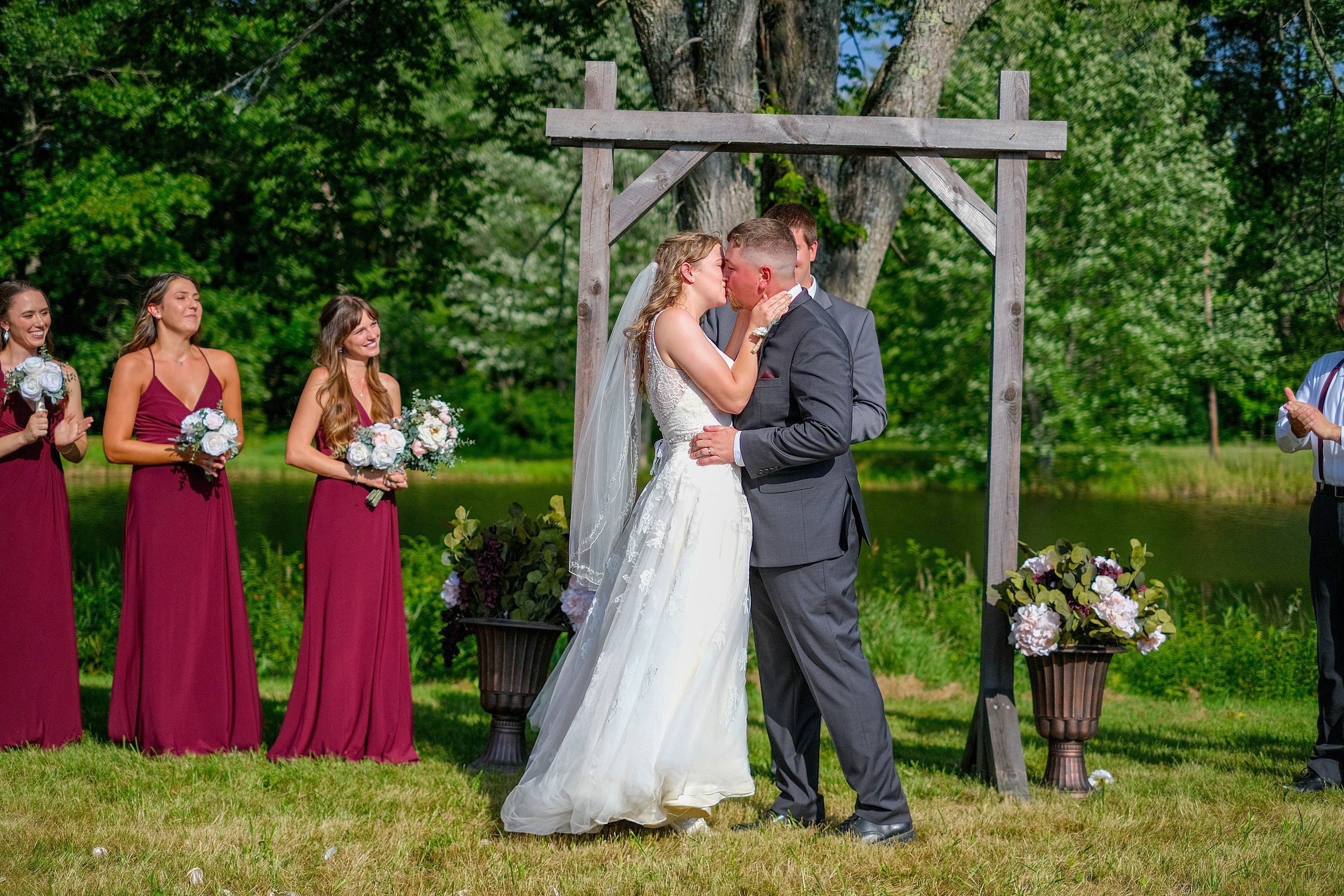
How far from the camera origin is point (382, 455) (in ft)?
16.5

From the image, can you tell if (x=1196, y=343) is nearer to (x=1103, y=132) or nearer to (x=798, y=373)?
(x=1103, y=132)

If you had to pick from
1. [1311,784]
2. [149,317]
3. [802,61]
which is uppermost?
[802,61]

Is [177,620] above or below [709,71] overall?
below

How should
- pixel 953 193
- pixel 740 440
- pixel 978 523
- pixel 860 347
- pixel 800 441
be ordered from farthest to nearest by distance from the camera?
pixel 978 523 → pixel 953 193 → pixel 860 347 → pixel 740 440 → pixel 800 441

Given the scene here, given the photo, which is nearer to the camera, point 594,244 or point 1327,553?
point 1327,553

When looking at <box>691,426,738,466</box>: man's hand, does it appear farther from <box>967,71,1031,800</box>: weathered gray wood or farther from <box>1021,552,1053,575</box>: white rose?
<box>1021,552,1053,575</box>: white rose

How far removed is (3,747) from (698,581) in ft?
11.0

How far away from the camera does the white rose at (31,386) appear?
4.91 meters

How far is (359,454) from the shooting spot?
503 cm

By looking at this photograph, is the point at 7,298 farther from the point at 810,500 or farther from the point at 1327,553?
the point at 1327,553

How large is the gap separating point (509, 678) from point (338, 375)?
5.21 feet

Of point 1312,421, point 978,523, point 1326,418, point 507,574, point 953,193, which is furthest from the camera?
point 978,523

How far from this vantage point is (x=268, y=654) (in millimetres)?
8812

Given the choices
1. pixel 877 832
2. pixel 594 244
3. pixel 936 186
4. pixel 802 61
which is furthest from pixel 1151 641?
pixel 802 61
